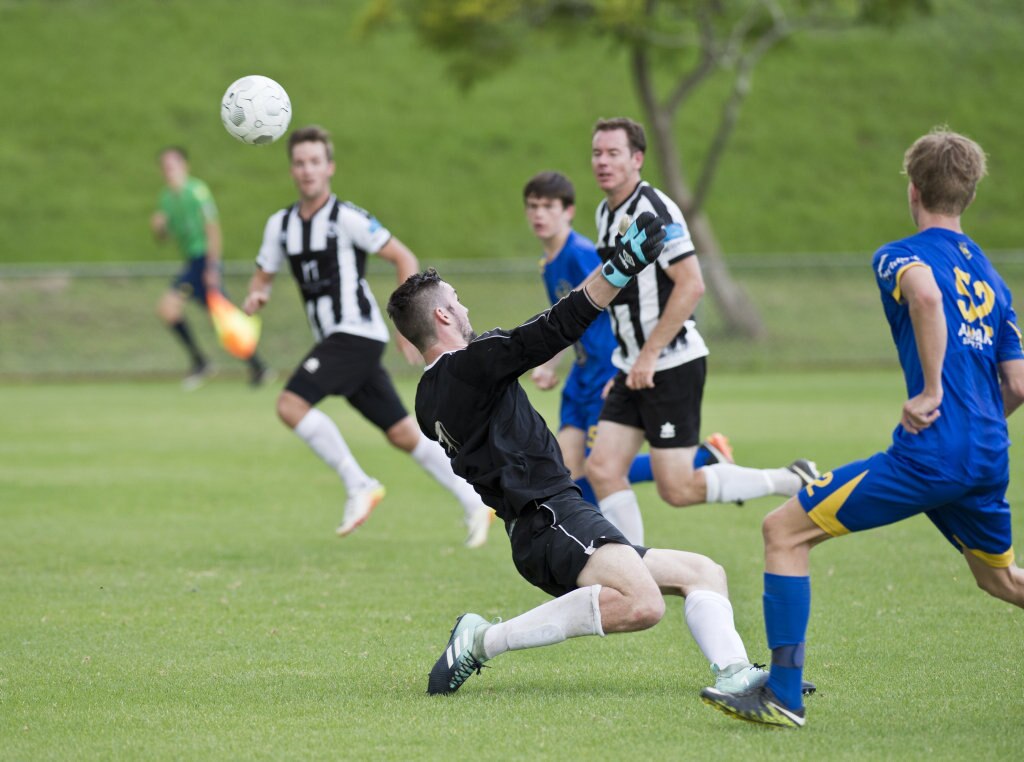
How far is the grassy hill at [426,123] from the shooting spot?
3266cm

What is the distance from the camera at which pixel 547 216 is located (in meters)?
7.39

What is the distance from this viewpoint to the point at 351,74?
38719mm

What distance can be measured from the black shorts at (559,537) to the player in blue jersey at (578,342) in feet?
8.59

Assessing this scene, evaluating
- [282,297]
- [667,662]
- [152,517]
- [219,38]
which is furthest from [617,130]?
[219,38]

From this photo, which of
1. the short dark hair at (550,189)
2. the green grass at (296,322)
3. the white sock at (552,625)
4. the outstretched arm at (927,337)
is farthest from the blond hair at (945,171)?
the green grass at (296,322)

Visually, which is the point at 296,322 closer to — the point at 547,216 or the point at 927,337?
the point at 547,216

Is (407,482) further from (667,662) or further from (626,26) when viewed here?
(626,26)

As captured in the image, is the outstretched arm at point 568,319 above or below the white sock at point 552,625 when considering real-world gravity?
above

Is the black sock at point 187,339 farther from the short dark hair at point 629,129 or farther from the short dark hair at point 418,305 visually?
the short dark hair at point 418,305

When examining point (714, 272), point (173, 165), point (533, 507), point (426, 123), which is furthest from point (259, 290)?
point (426, 123)

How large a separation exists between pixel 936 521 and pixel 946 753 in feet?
2.58

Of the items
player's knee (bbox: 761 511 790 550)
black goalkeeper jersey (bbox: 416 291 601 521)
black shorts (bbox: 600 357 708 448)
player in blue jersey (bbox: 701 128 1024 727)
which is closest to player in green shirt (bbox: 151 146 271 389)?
black shorts (bbox: 600 357 708 448)

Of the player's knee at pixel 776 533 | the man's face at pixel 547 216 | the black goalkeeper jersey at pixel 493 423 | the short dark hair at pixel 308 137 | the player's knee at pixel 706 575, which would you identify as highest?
the short dark hair at pixel 308 137

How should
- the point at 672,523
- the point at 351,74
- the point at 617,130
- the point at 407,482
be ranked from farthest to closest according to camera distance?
the point at 351,74 < the point at 407,482 < the point at 672,523 < the point at 617,130
